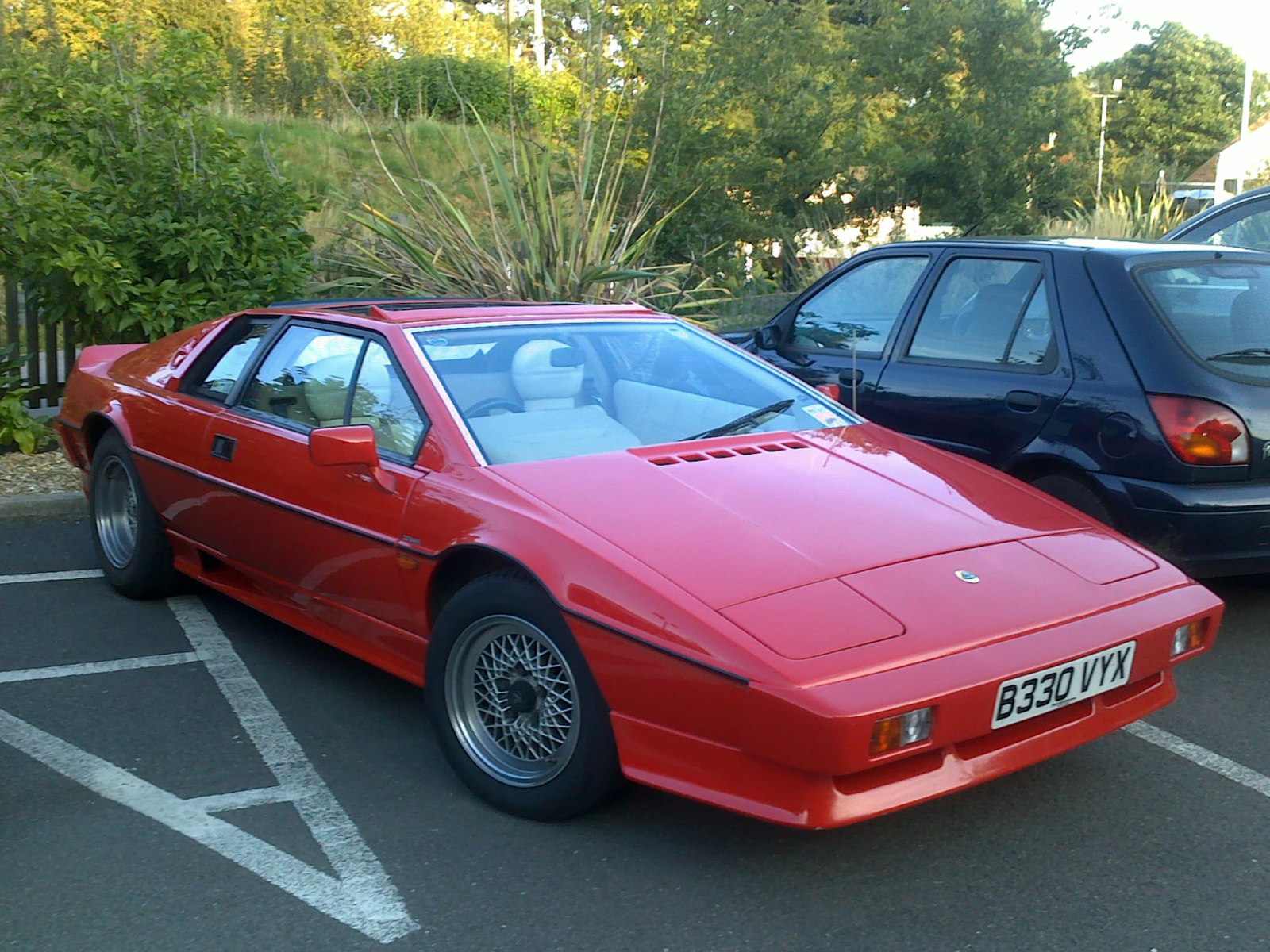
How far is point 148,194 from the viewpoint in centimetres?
834

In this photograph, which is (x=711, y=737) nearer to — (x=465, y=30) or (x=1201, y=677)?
(x=1201, y=677)

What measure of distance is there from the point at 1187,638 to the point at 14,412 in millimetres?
6970

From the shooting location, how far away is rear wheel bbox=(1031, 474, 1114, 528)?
4.70 m

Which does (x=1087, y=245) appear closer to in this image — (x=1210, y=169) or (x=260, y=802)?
(x=260, y=802)

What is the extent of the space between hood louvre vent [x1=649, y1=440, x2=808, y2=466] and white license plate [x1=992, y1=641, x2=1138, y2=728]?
1.21 m

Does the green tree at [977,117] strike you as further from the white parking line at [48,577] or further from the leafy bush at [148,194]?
the white parking line at [48,577]

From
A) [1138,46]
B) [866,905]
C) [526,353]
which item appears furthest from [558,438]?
[1138,46]

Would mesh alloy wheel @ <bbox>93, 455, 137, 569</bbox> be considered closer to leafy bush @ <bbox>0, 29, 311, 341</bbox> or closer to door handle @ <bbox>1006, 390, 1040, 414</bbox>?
leafy bush @ <bbox>0, 29, 311, 341</bbox>

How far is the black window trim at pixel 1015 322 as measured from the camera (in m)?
4.98

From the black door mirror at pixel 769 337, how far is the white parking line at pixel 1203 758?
2894 millimetres

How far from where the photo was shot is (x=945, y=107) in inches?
551

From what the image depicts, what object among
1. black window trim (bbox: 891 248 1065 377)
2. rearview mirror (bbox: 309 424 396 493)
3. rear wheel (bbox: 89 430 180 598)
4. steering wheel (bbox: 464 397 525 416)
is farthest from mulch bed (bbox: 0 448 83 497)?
black window trim (bbox: 891 248 1065 377)

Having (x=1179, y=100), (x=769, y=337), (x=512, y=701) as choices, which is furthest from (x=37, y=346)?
(x=1179, y=100)

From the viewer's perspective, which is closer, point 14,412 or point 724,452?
point 724,452
